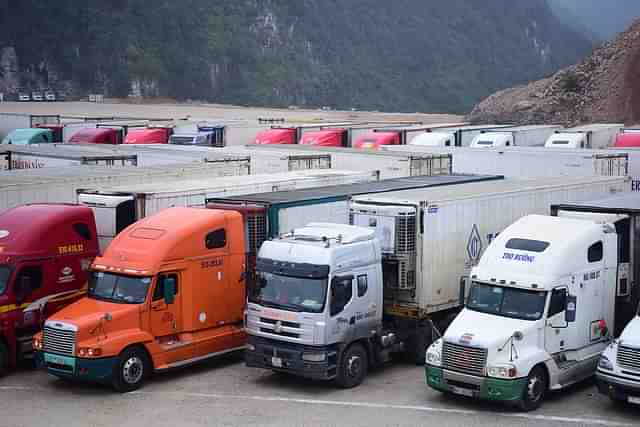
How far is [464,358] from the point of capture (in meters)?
15.8

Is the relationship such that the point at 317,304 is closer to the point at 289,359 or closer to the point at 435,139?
the point at 289,359

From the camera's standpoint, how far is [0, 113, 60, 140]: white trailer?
170 feet

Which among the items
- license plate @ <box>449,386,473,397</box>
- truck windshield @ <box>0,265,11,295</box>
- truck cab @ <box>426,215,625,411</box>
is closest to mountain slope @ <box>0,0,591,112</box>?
truck windshield @ <box>0,265,11,295</box>

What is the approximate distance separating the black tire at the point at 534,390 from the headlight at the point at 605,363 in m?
0.95

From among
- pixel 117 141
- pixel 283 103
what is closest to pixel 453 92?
pixel 283 103

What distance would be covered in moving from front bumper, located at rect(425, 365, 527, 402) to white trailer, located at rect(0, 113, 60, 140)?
39.7 m

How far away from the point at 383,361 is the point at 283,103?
332 ft

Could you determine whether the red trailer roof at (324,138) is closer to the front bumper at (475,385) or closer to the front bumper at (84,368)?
the front bumper at (84,368)

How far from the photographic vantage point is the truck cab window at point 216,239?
18.5 metres

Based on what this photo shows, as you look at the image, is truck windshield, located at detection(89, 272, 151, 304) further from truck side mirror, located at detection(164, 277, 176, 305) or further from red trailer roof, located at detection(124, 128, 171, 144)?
red trailer roof, located at detection(124, 128, 171, 144)

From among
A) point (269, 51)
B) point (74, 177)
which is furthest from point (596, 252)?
point (269, 51)

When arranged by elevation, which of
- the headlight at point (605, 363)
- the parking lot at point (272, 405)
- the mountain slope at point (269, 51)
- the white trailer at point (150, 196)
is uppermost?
the mountain slope at point (269, 51)

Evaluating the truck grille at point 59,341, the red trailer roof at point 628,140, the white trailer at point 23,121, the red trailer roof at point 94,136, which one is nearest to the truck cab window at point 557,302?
the truck grille at point 59,341

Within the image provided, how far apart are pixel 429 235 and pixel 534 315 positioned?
323 centimetres
